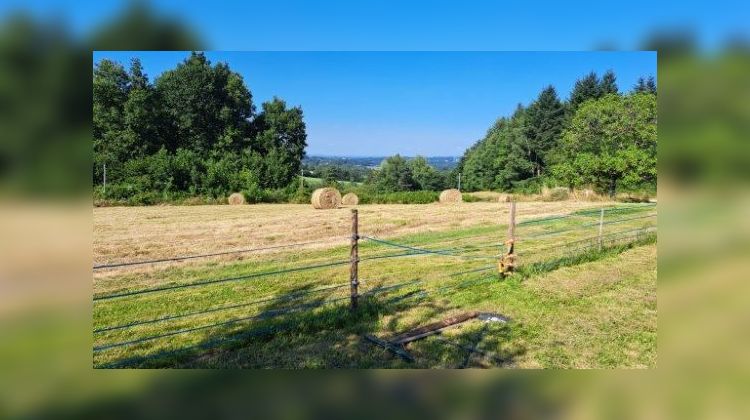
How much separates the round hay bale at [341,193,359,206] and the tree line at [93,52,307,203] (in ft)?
10.7

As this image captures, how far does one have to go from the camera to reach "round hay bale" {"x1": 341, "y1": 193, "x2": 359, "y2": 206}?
1690 cm

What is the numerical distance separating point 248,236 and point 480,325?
264 inches

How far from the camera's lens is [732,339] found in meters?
1.60

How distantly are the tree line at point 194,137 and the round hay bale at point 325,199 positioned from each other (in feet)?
9.71

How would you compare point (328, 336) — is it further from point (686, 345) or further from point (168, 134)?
point (168, 134)

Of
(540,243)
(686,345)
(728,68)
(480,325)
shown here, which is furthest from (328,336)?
(540,243)

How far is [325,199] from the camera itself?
1561cm

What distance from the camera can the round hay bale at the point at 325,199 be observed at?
612 inches

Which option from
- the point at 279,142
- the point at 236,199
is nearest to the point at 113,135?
the point at 236,199

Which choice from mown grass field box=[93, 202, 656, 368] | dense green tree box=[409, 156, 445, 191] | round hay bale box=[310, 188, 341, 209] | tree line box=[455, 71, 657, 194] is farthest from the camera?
dense green tree box=[409, 156, 445, 191]

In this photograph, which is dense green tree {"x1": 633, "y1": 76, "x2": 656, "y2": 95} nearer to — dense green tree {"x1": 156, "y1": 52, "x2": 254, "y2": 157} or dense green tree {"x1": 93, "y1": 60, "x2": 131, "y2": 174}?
dense green tree {"x1": 93, "y1": 60, "x2": 131, "y2": 174}

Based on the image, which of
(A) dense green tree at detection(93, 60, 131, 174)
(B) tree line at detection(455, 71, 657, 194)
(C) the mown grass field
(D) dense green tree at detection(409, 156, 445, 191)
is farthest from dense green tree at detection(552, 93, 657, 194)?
(A) dense green tree at detection(93, 60, 131, 174)

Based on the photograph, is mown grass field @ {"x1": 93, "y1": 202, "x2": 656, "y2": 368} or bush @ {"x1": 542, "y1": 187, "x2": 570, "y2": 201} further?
bush @ {"x1": 542, "y1": 187, "x2": 570, "y2": 201}

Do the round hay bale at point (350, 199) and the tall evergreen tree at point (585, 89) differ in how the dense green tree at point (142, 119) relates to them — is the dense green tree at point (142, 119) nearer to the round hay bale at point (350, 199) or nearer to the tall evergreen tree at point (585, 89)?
the round hay bale at point (350, 199)
